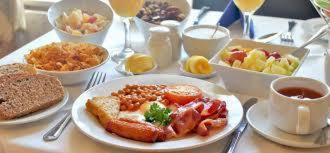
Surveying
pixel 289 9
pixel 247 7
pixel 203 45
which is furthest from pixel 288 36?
pixel 289 9

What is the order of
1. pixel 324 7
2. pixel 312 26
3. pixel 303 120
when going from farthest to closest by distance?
1. pixel 312 26
2. pixel 324 7
3. pixel 303 120

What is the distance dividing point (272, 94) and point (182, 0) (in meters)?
0.65

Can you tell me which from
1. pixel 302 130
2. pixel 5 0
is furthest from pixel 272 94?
pixel 5 0

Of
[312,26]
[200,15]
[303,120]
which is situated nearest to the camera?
[303,120]

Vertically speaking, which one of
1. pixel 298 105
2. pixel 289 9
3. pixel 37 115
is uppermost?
pixel 298 105

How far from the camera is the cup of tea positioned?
88cm

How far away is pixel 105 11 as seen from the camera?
148 cm

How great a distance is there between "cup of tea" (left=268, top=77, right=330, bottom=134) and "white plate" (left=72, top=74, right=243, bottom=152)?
8cm

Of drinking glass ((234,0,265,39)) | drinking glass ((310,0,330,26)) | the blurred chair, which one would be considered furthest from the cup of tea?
the blurred chair

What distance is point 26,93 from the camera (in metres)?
1.04

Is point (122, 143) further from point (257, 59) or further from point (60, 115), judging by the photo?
point (257, 59)

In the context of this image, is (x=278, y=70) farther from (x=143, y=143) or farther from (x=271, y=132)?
(x=143, y=143)

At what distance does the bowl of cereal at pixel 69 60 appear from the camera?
1141 mm

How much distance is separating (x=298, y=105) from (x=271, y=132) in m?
0.09
